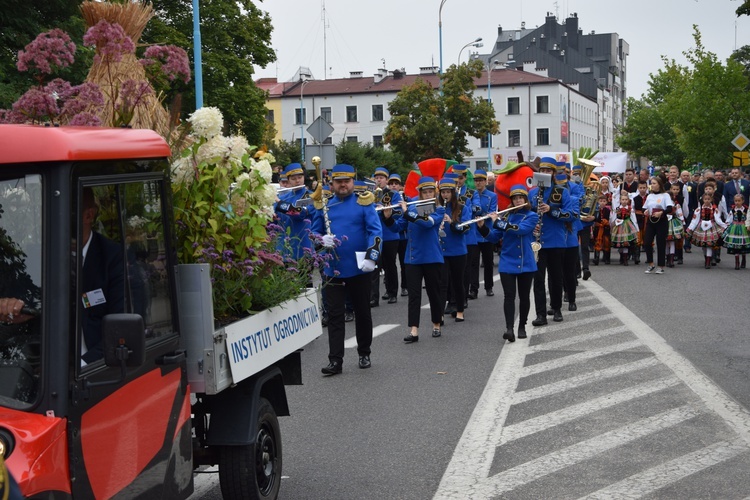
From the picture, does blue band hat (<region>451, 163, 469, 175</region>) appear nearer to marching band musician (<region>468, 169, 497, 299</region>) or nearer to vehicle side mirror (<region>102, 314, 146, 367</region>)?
marching band musician (<region>468, 169, 497, 299</region>)

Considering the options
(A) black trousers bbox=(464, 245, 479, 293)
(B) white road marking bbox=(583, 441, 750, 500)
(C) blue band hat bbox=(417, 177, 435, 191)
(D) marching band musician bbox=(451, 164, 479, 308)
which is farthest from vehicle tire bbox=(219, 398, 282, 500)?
(A) black trousers bbox=(464, 245, 479, 293)

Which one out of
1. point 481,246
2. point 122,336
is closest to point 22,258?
point 122,336

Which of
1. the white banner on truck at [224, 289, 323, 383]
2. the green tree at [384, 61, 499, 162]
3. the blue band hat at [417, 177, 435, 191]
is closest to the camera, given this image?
the white banner on truck at [224, 289, 323, 383]

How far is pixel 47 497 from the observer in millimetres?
3559

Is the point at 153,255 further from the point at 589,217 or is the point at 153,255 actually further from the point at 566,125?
the point at 566,125

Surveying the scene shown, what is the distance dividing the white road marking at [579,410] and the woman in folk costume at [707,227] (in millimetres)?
13625

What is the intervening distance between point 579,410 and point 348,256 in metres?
3.02

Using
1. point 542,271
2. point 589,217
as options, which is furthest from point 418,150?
point 542,271

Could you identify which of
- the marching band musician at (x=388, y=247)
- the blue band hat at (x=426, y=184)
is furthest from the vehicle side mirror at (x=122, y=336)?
the marching band musician at (x=388, y=247)

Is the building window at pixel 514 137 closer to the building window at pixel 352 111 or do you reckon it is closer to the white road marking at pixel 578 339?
the building window at pixel 352 111

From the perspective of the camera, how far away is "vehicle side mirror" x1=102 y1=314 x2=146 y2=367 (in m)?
3.77

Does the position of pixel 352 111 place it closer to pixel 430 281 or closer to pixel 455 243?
pixel 455 243

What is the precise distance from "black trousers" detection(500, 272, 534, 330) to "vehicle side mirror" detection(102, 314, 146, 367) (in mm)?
8787

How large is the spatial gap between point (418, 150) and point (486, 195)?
45.8m
